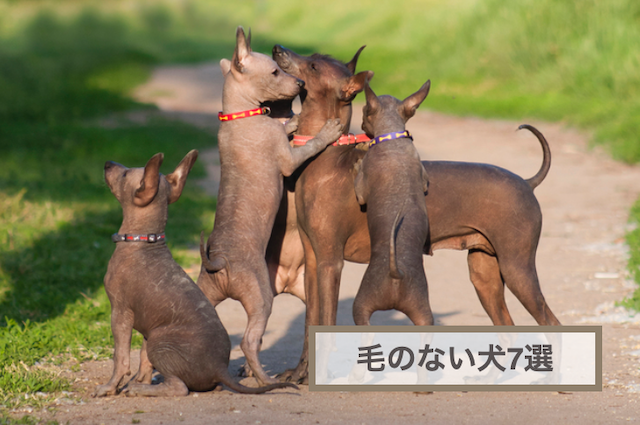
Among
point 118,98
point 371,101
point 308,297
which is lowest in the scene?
point 308,297

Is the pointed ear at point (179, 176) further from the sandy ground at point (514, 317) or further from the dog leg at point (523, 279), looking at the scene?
the dog leg at point (523, 279)

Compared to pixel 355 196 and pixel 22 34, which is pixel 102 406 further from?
pixel 22 34

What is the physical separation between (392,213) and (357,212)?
0.48 m

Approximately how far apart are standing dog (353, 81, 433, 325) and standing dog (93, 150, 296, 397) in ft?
2.61

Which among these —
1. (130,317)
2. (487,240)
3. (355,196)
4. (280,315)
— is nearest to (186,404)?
(130,317)

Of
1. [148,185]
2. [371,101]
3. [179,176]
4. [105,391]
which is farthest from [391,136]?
[105,391]

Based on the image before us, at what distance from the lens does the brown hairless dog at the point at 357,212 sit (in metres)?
4.60

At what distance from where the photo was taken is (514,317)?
261 inches

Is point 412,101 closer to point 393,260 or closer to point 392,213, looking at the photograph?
point 392,213

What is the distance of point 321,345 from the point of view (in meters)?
4.45

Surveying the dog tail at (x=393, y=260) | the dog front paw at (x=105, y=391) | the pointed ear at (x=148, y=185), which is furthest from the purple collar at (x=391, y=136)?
the dog front paw at (x=105, y=391)

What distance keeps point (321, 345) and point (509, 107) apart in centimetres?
1578

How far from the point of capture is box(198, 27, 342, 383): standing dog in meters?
4.36

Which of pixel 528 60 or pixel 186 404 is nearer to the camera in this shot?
pixel 186 404
